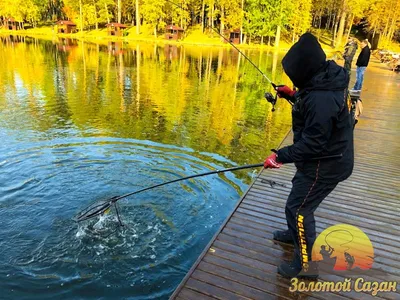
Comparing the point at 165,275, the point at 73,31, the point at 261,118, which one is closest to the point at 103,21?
the point at 73,31

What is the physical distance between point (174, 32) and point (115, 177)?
180ft

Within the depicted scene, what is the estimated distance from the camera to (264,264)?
12.4 ft

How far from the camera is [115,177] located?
289 inches

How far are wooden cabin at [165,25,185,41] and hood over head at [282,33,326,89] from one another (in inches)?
2262

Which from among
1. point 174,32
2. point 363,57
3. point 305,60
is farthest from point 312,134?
point 174,32

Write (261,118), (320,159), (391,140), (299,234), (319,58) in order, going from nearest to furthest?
(319,58) < (320,159) < (299,234) < (391,140) < (261,118)

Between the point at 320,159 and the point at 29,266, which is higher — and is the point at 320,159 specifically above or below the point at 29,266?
above

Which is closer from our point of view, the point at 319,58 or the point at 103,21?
the point at 319,58

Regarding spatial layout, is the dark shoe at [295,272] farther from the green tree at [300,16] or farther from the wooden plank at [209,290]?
the green tree at [300,16]

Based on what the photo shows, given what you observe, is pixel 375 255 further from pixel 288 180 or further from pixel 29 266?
pixel 29 266

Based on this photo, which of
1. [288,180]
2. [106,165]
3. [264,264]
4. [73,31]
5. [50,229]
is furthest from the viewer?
[73,31]

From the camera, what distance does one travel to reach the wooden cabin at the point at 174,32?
5688 centimetres

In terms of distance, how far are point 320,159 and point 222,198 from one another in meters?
3.93

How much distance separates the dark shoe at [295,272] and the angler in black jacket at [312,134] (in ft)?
0.04
